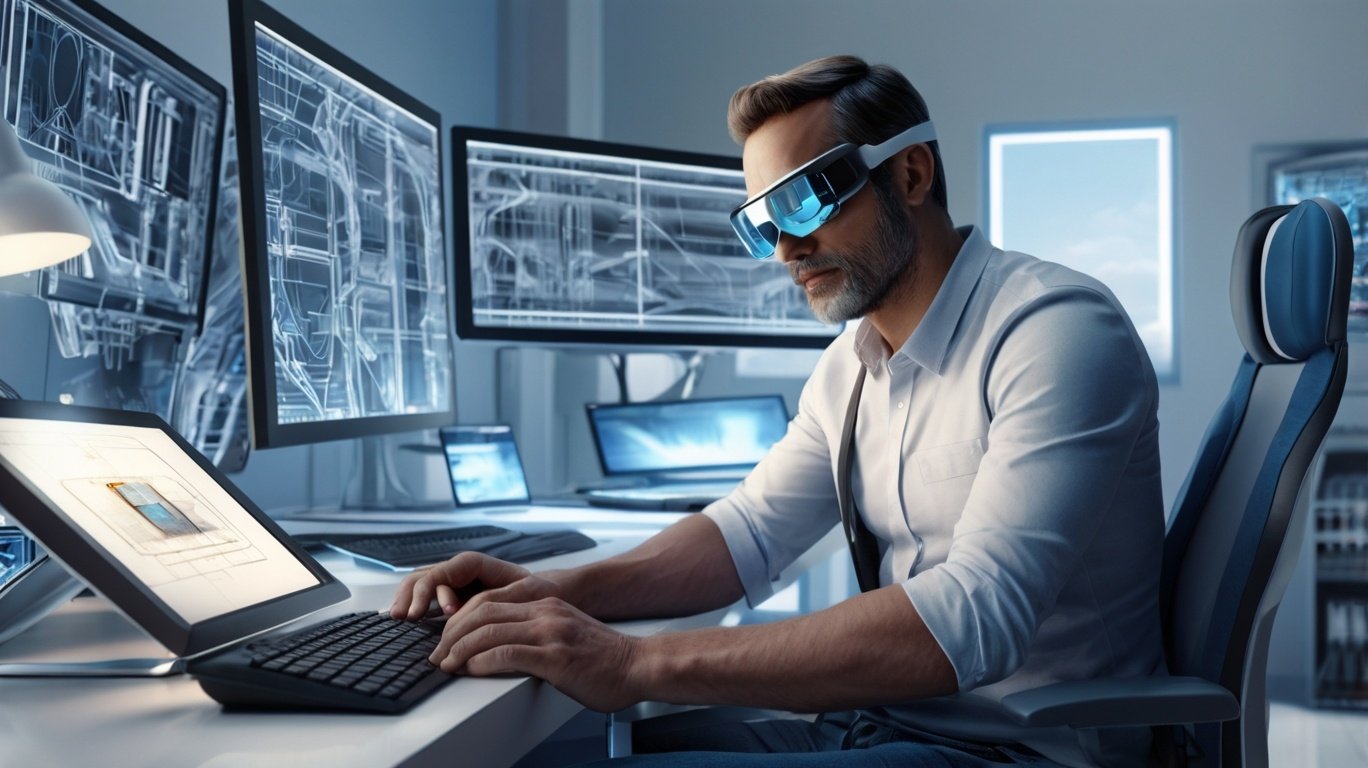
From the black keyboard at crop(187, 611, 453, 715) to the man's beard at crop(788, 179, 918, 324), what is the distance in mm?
705

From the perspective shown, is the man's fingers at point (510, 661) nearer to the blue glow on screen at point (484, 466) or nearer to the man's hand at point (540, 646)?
the man's hand at point (540, 646)

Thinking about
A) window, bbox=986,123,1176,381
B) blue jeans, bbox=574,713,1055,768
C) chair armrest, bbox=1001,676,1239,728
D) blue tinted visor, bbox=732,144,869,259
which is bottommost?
blue jeans, bbox=574,713,1055,768

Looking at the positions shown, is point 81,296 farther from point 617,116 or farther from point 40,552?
point 617,116

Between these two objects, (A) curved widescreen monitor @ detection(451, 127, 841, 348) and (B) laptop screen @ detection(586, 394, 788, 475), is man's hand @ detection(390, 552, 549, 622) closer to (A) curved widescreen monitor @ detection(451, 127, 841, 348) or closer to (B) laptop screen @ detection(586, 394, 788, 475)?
(A) curved widescreen monitor @ detection(451, 127, 841, 348)

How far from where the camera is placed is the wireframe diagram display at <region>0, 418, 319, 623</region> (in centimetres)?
78

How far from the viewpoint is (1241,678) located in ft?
3.40

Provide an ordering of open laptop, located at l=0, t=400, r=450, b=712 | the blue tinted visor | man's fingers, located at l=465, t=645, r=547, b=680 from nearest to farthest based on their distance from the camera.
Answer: open laptop, located at l=0, t=400, r=450, b=712 → man's fingers, located at l=465, t=645, r=547, b=680 → the blue tinted visor

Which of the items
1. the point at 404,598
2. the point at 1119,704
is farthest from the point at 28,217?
the point at 1119,704

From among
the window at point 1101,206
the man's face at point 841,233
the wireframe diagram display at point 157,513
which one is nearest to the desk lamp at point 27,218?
the wireframe diagram display at point 157,513

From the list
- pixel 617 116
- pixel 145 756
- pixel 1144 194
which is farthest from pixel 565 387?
pixel 145 756

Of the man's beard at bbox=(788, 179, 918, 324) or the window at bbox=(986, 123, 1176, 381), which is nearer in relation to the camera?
the man's beard at bbox=(788, 179, 918, 324)

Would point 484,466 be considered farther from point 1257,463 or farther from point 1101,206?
point 1101,206

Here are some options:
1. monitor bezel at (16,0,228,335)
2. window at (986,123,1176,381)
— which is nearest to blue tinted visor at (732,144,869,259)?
monitor bezel at (16,0,228,335)

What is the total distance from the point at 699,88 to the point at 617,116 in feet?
0.92
